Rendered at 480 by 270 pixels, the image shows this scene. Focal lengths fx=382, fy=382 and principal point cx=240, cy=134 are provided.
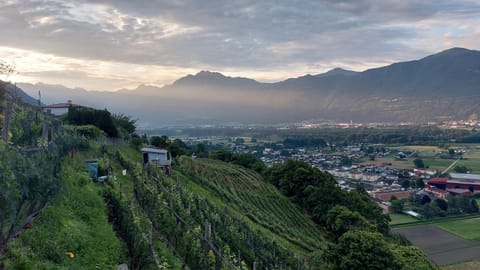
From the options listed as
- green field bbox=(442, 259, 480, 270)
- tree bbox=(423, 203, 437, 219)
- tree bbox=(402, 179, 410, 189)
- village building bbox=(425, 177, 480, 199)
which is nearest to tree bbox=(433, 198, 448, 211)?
tree bbox=(423, 203, 437, 219)

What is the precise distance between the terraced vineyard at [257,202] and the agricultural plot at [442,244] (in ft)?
41.4

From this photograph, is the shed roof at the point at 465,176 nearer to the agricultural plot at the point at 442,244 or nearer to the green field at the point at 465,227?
the green field at the point at 465,227

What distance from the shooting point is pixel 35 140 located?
15.0 metres

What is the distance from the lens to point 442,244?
114ft

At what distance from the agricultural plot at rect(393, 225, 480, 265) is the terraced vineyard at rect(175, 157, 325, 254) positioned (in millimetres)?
12619

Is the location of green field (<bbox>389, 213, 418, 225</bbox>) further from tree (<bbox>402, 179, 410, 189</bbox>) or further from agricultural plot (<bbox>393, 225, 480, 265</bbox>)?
tree (<bbox>402, 179, 410, 189</bbox>)

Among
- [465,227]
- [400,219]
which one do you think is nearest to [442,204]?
[465,227]

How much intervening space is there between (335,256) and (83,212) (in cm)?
1055

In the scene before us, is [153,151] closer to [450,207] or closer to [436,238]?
[436,238]

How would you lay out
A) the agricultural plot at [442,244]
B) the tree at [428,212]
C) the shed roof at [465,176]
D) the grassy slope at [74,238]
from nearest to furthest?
the grassy slope at [74,238]
the agricultural plot at [442,244]
the tree at [428,212]
the shed roof at [465,176]

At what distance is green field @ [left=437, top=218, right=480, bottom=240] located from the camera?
37281 millimetres

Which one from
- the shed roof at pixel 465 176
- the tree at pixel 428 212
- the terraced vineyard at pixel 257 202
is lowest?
the tree at pixel 428 212

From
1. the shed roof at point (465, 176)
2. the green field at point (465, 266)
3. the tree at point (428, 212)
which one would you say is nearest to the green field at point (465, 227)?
the tree at point (428, 212)

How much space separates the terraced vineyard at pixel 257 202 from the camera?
68.7 feet
